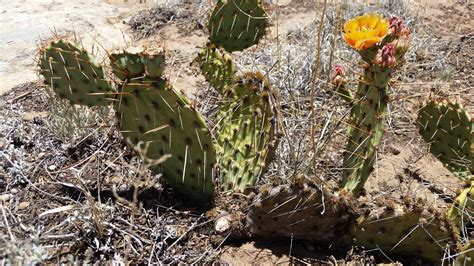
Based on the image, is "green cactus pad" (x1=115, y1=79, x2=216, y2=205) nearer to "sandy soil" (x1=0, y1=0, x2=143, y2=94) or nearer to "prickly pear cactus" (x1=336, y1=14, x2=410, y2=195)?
"prickly pear cactus" (x1=336, y1=14, x2=410, y2=195)

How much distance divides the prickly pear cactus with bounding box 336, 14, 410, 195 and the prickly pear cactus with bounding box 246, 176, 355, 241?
265 millimetres

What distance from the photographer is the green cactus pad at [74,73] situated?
2398 mm

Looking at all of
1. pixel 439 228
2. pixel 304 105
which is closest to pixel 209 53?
pixel 304 105

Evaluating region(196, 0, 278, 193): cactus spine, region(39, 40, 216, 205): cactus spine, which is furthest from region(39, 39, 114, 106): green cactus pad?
region(196, 0, 278, 193): cactus spine

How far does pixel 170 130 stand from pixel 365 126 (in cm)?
83

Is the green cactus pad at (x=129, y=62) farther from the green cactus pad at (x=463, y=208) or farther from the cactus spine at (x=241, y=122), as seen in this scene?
the green cactus pad at (x=463, y=208)

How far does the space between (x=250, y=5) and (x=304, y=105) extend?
2.19 feet

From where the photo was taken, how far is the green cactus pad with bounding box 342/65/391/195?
2.18 m

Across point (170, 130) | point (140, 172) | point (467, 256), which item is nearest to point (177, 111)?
point (170, 130)

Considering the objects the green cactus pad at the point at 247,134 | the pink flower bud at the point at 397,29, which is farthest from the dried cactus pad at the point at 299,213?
the pink flower bud at the point at 397,29

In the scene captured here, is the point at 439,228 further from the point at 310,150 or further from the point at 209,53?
the point at 209,53

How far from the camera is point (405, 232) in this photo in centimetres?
215

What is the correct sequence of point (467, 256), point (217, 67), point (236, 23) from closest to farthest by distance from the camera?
point (467, 256)
point (217, 67)
point (236, 23)

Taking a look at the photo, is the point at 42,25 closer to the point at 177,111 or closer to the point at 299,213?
the point at 177,111
